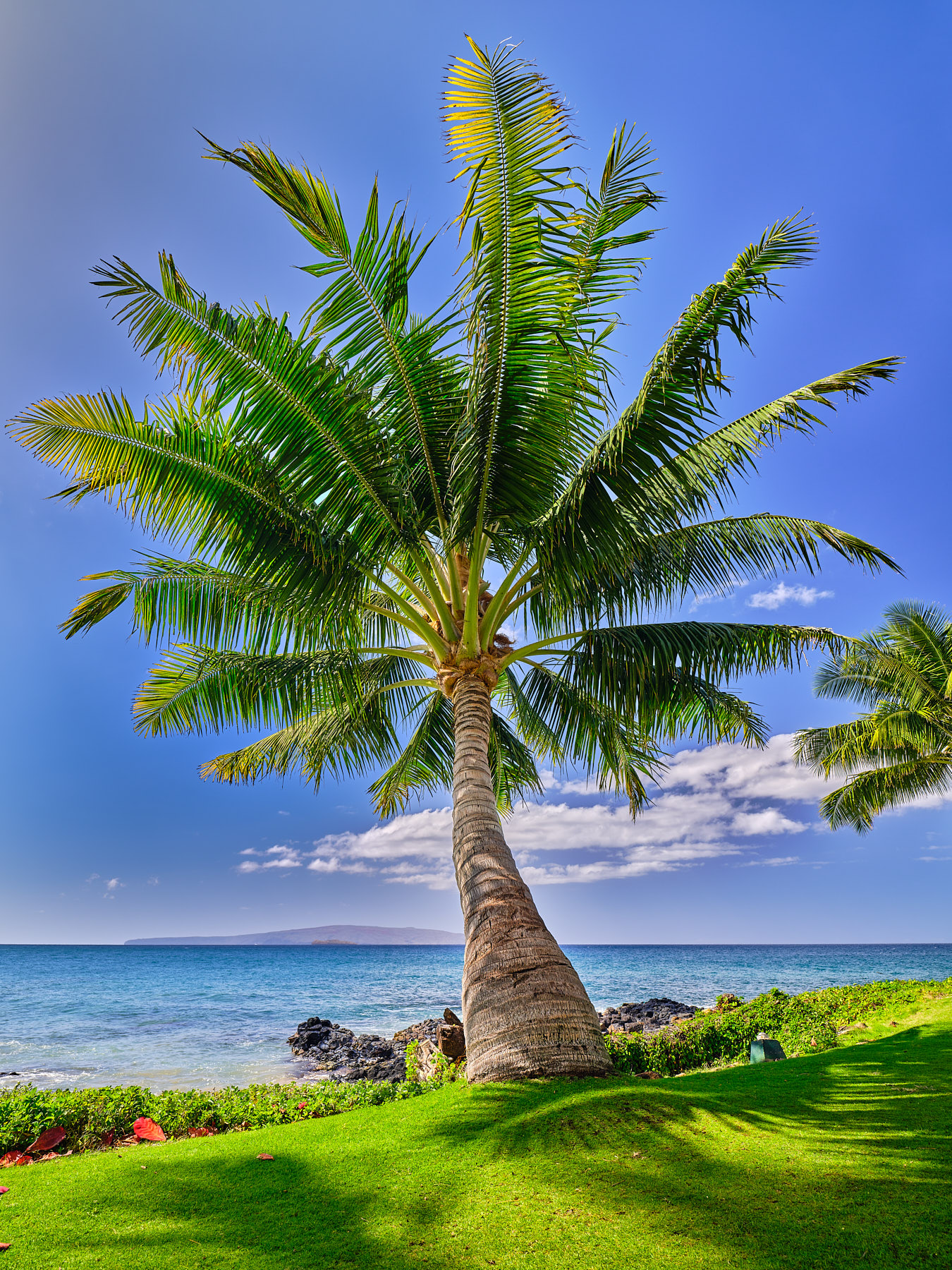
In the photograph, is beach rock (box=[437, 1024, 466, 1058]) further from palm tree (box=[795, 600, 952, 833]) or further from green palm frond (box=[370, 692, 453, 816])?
palm tree (box=[795, 600, 952, 833])

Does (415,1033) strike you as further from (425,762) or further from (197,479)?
(197,479)

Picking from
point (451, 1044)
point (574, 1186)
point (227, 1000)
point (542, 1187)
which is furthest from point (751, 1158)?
point (227, 1000)

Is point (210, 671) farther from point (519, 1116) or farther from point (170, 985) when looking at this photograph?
point (170, 985)

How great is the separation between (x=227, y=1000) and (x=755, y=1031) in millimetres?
26871

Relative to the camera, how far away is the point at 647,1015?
723 inches

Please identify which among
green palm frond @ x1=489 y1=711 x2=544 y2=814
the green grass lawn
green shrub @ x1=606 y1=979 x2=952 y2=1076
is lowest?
green shrub @ x1=606 y1=979 x2=952 y2=1076

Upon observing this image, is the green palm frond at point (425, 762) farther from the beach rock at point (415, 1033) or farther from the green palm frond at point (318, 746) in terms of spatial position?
the beach rock at point (415, 1033)

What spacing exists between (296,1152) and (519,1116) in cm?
138

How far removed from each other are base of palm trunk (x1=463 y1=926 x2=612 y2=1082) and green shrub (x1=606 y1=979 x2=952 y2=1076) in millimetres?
2023

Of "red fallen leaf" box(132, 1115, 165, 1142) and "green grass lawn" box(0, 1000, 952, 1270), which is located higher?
"green grass lawn" box(0, 1000, 952, 1270)

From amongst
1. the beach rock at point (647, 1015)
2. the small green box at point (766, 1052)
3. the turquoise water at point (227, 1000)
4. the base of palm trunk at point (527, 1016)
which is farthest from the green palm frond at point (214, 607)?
the beach rock at point (647, 1015)

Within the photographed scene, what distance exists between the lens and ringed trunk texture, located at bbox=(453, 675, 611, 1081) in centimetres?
514

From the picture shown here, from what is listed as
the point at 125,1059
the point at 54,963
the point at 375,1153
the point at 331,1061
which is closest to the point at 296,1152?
the point at 375,1153

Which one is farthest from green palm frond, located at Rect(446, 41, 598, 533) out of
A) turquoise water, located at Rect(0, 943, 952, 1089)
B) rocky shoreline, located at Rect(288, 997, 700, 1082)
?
turquoise water, located at Rect(0, 943, 952, 1089)
